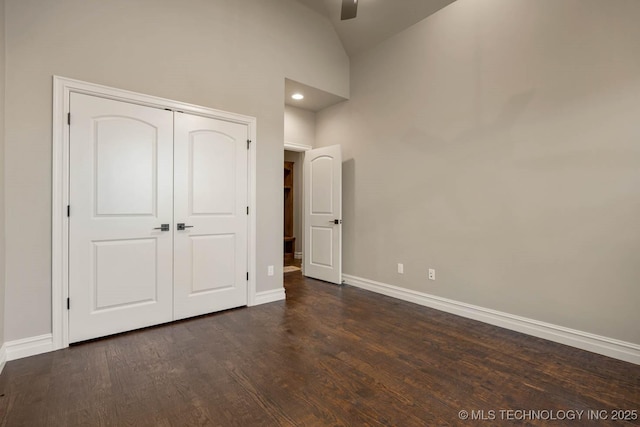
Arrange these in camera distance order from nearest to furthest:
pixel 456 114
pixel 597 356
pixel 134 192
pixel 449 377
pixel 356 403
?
pixel 356 403 < pixel 449 377 < pixel 597 356 < pixel 134 192 < pixel 456 114

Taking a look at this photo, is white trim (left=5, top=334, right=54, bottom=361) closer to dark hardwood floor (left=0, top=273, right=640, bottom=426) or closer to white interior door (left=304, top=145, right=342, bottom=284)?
dark hardwood floor (left=0, top=273, right=640, bottom=426)

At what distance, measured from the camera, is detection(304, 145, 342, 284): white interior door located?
460 centimetres

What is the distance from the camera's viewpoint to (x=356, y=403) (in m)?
1.79

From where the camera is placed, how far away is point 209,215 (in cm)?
332

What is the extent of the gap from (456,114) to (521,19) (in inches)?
38.0

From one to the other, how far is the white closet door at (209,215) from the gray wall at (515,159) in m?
1.86

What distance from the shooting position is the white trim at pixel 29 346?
229 centimetres

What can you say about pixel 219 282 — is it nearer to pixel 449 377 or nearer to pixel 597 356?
pixel 449 377

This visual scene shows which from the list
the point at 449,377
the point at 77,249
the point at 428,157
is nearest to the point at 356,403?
the point at 449,377

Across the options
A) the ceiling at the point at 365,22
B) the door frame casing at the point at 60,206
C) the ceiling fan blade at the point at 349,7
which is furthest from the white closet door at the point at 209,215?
the ceiling fan blade at the point at 349,7

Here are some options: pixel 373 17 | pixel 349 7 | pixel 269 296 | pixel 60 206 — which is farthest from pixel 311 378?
pixel 373 17

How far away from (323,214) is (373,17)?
2.75 meters

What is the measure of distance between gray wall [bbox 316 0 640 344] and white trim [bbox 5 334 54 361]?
3.47 m

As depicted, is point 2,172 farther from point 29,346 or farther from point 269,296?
point 269,296
